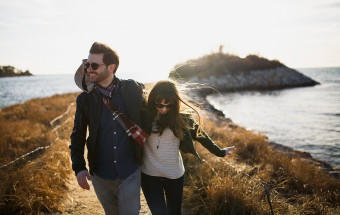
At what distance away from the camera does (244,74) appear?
3581 cm

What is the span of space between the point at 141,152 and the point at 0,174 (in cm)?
362

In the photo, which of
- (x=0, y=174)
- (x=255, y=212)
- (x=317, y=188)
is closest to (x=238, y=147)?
(x=317, y=188)

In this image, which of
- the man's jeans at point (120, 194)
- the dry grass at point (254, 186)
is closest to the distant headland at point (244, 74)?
the dry grass at point (254, 186)

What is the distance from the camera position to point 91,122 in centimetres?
203

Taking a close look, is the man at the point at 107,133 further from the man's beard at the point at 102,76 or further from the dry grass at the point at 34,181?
the dry grass at the point at 34,181

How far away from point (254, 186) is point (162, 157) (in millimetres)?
2124

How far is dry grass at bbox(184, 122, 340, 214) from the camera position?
3072mm

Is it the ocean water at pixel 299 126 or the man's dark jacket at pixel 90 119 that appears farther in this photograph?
the ocean water at pixel 299 126

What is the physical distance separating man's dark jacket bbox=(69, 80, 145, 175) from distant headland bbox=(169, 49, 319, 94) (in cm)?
2847

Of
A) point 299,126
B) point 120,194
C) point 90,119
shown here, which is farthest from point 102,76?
point 299,126

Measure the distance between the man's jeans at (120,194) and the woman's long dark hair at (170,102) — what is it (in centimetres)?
61

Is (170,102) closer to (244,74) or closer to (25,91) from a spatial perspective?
(244,74)

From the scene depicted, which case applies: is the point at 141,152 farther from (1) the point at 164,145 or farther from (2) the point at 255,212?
(2) the point at 255,212

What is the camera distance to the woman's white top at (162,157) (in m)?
2.18
